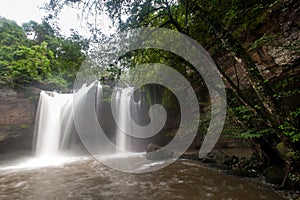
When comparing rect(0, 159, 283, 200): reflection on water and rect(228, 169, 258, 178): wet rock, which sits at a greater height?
rect(228, 169, 258, 178): wet rock

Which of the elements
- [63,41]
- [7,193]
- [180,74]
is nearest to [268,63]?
[180,74]

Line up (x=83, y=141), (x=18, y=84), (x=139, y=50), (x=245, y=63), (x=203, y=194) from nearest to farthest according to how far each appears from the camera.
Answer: (x=245, y=63), (x=203, y=194), (x=139, y=50), (x=18, y=84), (x=83, y=141)

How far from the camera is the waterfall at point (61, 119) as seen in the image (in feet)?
39.7

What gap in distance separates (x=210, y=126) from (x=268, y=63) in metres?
2.12

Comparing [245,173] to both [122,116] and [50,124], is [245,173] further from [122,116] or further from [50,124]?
[50,124]

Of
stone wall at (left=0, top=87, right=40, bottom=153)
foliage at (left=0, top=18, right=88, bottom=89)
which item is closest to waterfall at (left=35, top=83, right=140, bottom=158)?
stone wall at (left=0, top=87, right=40, bottom=153)

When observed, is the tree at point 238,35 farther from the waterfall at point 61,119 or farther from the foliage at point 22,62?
the waterfall at point 61,119

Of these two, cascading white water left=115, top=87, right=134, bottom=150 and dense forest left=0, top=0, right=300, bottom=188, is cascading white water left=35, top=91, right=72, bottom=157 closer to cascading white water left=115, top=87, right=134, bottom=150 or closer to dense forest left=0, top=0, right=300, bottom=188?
cascading white water left=115, top=87, right=134, bottom=150

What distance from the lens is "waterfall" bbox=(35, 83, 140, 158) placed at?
12.1 metres

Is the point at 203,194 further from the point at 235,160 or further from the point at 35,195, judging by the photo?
the point at 35,195

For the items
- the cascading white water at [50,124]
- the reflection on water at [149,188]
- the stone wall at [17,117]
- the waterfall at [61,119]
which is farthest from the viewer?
the waterfall at [61,119]

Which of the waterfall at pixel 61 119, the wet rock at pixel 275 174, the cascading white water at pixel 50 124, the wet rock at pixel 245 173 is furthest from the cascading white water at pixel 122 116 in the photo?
the wet rock at pixel 275 174

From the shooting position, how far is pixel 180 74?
706cm

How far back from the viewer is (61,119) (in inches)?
503
